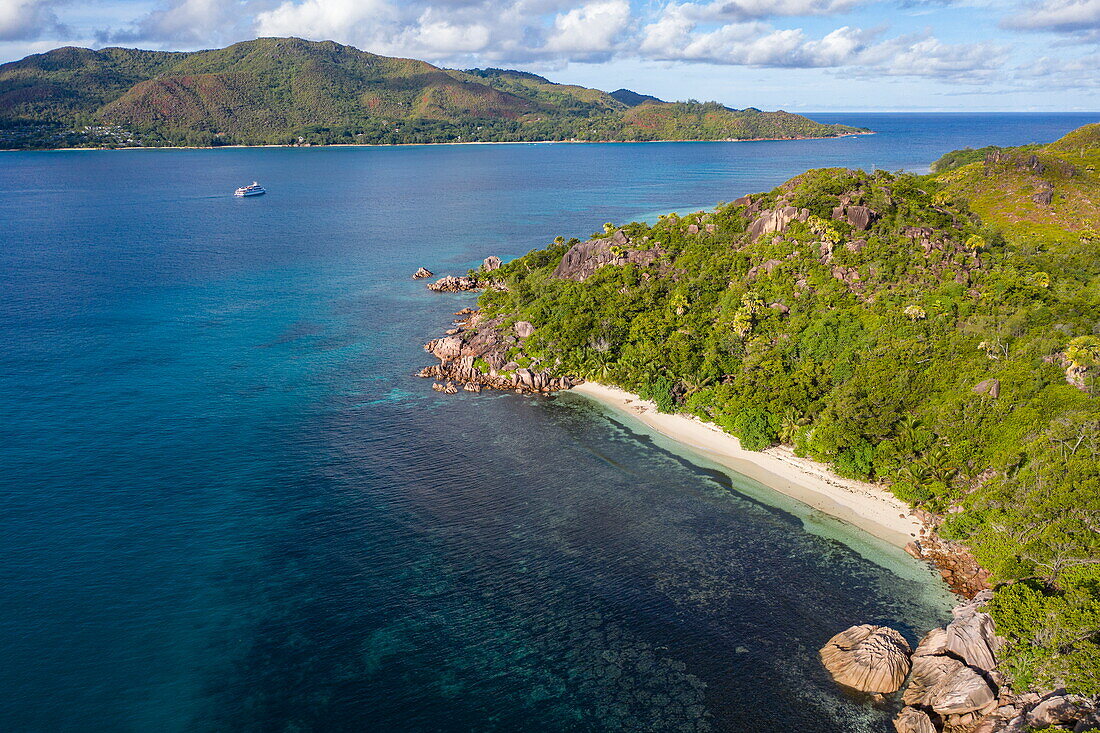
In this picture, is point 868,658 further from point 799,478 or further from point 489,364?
point 489,364

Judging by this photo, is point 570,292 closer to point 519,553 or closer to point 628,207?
point 519,553

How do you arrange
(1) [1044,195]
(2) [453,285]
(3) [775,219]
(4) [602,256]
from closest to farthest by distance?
(3) [775,219] < (4) [602,256] < (1) [1044,195] < (2) [453,285]

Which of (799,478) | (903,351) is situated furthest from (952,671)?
(903,351)

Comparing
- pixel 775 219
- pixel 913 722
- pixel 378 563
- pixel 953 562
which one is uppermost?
pixel 775 219

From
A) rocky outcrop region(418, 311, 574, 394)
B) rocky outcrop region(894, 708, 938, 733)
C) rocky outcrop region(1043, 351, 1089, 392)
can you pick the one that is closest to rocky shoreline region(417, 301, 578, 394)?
rocky outcrop region(418, 311, 574, 394)

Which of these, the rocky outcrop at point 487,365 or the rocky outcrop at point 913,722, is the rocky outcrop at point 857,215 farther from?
the rocky outcrop at point 913,722
